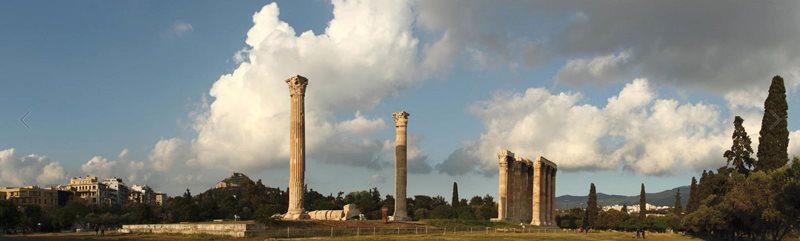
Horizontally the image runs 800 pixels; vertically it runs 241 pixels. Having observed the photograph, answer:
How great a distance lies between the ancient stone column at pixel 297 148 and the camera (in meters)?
56.7

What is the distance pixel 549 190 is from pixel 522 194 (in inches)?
297

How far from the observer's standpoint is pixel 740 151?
68.7 m

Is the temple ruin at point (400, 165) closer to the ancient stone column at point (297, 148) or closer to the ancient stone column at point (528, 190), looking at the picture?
the ancient stone column at point (297, 148)

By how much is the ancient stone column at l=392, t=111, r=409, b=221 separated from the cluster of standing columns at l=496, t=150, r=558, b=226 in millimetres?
16572

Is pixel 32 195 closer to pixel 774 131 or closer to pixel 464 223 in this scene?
pixel 464 223

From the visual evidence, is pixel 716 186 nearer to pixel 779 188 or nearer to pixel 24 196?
pixel 779 188

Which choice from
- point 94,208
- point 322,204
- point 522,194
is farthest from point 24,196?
point 522,194

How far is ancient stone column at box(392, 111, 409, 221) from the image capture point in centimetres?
7444

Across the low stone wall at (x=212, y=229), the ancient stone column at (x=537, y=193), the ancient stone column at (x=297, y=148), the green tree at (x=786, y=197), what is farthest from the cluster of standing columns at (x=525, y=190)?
the low stone wall at (x=212, y=229)

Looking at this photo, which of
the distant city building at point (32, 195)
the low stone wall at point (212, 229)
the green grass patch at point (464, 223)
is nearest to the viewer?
the low stone wall at point (212, 229)

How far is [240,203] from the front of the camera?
12425 centimetres

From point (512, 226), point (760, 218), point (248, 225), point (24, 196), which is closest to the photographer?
point (248, 225)

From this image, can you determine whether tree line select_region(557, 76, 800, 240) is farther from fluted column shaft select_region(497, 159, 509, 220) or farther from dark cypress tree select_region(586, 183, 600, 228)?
dark cypress tree select_region(586, 183, 600, 228)

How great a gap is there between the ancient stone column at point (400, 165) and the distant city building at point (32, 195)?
12292 cm
